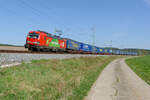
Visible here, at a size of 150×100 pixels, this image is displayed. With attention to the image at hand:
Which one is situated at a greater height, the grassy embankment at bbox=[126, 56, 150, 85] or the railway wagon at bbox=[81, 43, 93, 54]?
the railway wagon at bbox=[81, 43, 93, 54]

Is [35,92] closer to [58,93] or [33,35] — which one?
[58,93]

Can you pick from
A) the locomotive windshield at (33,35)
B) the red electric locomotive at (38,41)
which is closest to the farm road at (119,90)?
the red electric locomotive at (38,41)

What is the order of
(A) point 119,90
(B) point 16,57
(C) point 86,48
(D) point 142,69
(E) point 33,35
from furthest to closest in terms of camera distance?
(C) point 86,48, (E) point 33,35, (D) point 142,69, (B) point 16,57, (A) point 119,90

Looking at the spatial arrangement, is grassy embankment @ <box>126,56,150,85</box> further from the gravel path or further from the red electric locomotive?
the red electric locomotive

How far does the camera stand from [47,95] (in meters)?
7.16

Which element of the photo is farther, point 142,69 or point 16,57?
point 142,69

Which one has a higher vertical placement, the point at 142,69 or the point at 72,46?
the point at 72,46

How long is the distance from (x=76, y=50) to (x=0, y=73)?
107 feet

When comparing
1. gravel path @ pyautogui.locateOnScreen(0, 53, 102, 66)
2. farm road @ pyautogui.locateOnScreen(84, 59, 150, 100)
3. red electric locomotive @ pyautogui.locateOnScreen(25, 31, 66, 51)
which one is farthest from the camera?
red electric locomotive @ pyautogui.locateOnScreen(25, 31, 66, 51)

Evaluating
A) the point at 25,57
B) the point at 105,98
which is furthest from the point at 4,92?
the point at 25,57

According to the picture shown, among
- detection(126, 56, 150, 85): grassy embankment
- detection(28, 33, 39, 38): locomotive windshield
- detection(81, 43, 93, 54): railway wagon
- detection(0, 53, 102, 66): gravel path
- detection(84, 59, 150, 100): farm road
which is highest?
detection(28, 33, 39, 38): locomotive windshield

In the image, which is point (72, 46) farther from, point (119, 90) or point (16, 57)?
point (119, 90)

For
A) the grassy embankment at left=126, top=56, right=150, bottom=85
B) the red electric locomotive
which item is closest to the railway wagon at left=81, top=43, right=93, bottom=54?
the grassy embankment at left=126, top=56, right=150, bottom=85

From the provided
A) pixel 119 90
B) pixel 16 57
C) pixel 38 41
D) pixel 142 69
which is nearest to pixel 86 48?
pixel 142 69
